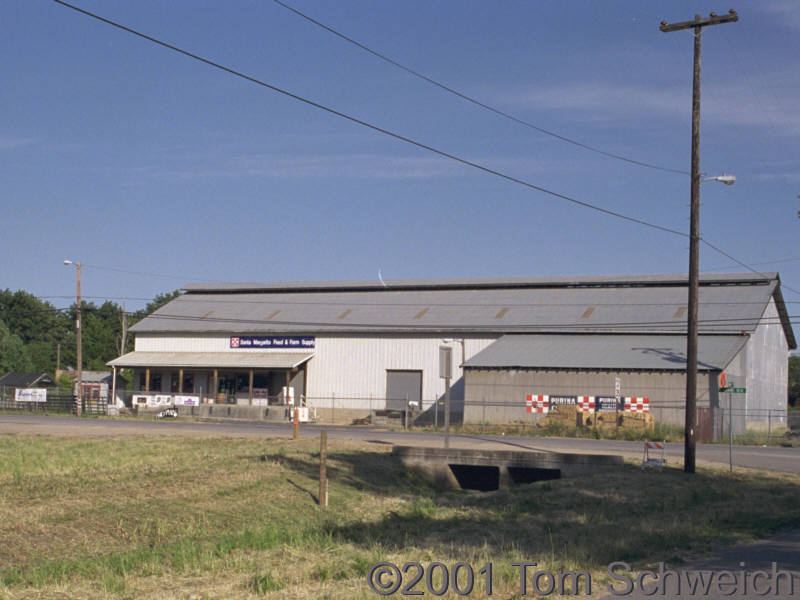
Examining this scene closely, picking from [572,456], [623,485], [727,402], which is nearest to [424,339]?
[727,402]


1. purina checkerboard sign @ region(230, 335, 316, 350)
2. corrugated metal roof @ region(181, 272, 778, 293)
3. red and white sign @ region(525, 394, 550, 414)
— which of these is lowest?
red and white sign @ region(525, 394, 550, 414)

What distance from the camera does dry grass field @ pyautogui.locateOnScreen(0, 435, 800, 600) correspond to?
11469 mm

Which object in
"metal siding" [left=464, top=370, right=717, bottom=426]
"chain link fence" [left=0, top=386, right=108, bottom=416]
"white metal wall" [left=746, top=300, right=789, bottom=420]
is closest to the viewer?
"metal siding" [left=464, top=370, right=717, bottom=426]

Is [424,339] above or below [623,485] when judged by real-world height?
above

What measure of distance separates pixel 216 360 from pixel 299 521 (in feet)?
152

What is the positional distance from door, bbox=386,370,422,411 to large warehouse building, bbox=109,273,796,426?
0.31ft

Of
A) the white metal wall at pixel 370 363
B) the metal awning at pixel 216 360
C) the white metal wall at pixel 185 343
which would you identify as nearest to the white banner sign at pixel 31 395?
the metal awning at pixel 216 360

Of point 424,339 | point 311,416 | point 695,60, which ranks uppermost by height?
point 695,60

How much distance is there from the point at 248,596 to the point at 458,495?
40.1 feet

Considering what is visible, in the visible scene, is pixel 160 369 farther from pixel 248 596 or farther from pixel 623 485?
pixel 248 596

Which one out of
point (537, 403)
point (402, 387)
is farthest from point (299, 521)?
point (402, 387)

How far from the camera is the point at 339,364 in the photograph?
5962 centimetres

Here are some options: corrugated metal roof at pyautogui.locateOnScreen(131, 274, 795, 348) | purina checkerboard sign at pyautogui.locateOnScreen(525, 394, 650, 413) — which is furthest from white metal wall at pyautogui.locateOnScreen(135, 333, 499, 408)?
purina checkerboard sign at pyautogui.locateOnScreen(525, 394, 650, 413)

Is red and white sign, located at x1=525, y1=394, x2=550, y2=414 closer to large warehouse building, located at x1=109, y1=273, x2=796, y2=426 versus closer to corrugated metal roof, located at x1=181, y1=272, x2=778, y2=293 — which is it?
large warehouse building, located at x1=109, y1=273, x2=796, y2=426
